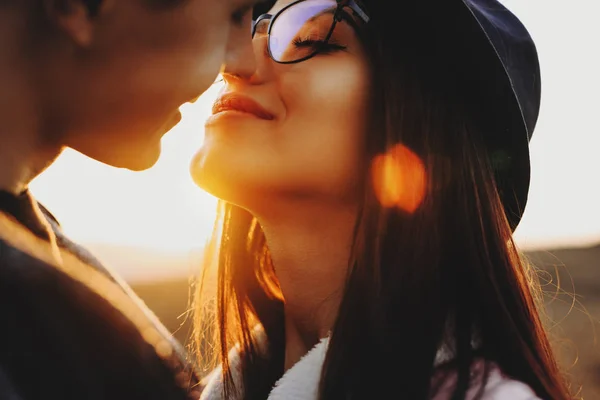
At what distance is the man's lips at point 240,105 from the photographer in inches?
75.3

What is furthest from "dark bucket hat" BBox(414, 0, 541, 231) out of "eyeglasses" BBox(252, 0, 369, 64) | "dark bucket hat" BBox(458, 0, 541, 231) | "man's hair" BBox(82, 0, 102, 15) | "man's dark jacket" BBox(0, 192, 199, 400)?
"man's dark jacket" BBox(0, 192, 199, 400)

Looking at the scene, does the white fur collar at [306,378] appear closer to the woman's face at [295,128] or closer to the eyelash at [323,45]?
the woman's face at [295,128]

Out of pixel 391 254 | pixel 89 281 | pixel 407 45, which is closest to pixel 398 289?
pixel 391 254

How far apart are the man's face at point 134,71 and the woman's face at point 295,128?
0.65 m

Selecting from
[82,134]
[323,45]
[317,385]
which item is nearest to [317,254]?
[317,385]

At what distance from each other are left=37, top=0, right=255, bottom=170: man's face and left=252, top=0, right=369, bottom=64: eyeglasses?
0.77 metres

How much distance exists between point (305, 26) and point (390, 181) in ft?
2.09

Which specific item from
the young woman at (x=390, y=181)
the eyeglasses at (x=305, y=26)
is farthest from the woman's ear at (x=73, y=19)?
the eyeglasses at (x=305, y=26)

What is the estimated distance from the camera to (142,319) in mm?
1010

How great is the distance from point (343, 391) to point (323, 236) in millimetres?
614

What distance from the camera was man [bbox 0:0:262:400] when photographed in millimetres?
798

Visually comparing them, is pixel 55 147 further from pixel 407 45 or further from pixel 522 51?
pixel 522 51

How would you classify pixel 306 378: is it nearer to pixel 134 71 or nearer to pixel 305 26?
pixel 134 71

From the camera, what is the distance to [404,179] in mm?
1830
